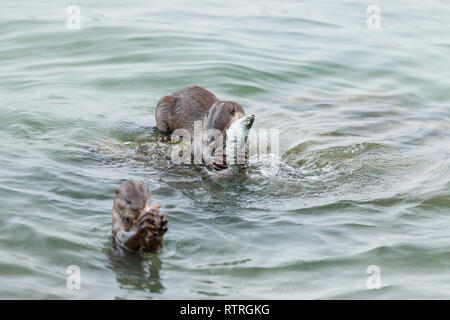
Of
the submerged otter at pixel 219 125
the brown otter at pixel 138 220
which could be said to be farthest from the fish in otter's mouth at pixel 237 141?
the brown otter at pixel 138 220

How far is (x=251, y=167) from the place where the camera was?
277 inches

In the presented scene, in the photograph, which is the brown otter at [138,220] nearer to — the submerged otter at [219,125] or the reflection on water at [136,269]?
the reflection on water at [136,269]

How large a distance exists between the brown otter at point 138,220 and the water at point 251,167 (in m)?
0.17

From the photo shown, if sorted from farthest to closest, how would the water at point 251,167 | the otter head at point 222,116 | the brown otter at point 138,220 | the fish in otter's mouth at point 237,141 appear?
the otter head at point 222,116
the fish in otter's mouth at point 237,141
the water at point 251,167
the brown otter at point 138,220

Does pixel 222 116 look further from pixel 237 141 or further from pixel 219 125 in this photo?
pixel 237 141

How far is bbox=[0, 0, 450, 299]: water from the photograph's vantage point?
194 inches

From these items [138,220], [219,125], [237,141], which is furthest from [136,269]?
[219,125]

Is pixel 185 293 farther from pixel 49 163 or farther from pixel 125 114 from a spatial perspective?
pixel 125 114

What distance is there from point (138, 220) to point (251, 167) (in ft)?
8.45

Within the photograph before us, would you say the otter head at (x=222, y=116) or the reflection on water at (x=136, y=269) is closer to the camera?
the reflection on water at (x=136, y=269)

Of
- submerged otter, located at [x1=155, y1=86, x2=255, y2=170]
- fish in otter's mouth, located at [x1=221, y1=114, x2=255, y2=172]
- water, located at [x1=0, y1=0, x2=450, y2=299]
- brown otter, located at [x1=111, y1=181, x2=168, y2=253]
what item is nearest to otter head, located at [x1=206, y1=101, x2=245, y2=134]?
submerged otter, located at [x1=155, y1=86, x2=255, y2=170]

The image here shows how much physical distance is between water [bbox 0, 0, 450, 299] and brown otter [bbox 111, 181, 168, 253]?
17 centimetres

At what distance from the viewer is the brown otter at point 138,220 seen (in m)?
4.57
